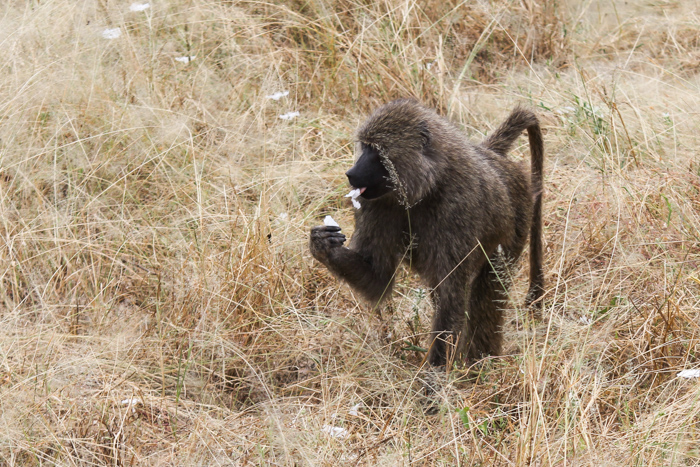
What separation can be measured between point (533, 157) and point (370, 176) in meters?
0.87

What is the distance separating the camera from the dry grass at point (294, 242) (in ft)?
8.46

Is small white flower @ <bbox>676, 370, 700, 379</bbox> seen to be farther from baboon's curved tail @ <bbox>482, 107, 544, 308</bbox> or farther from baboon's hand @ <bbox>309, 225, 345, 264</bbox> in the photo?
baboon's hand @ <bbox>309, 225, 345, 264</bbox>

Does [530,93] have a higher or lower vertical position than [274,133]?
higher

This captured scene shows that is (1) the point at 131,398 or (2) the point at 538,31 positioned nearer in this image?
(1) the point at 131,398

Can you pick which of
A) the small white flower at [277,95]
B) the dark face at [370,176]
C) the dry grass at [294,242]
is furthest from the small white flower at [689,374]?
the small white flower at [277,95]

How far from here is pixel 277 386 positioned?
3.08 m

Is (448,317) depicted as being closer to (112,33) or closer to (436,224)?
(436,224)

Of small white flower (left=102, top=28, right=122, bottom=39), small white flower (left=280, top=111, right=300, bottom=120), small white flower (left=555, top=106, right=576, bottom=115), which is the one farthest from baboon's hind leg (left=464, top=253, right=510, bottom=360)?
small white flower (left=102, top=28, right=122, bottom=39)

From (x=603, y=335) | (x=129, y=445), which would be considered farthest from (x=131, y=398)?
(x=603, y=335)

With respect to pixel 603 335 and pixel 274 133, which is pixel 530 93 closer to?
pixel 274 133

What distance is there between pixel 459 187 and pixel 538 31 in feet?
8.55

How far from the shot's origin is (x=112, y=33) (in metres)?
4.53

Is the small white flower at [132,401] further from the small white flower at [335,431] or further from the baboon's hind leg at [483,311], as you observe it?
the baboon's hind leg at [483,311]

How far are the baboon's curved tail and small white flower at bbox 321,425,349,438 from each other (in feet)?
3.34
